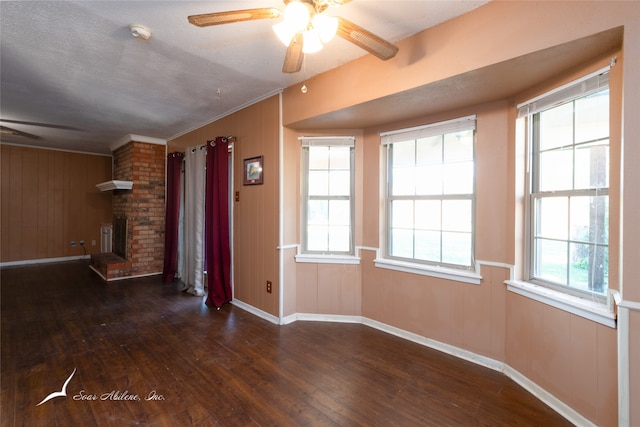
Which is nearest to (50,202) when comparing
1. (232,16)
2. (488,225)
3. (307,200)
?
(307,200)

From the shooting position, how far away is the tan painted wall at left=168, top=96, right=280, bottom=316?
3195mm

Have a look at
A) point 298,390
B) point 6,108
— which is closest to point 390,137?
point 298,390

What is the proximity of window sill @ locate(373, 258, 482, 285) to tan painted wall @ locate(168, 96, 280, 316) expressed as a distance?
122 centimetres

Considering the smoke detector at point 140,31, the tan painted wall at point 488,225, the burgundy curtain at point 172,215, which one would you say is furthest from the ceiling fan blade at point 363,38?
the burgundy curtain at point 172,215

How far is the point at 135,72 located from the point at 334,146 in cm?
209

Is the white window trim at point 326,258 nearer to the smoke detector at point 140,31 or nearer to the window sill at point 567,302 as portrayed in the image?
the window sill at point 567,302

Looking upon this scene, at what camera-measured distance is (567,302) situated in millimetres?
1782

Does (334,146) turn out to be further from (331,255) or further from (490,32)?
(490,32)

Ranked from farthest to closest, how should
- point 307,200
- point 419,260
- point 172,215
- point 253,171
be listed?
point 172,215 < point 253,171 < point 307,200 < point 419,260

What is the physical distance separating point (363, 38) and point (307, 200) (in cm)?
200

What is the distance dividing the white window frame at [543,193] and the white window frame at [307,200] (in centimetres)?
156

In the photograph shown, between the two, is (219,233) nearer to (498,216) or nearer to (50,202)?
(498,216)

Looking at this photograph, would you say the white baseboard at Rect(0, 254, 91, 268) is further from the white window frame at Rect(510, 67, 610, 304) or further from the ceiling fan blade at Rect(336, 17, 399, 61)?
the white window frame at Rect(510, 67, 610, 304)

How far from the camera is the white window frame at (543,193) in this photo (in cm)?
167
